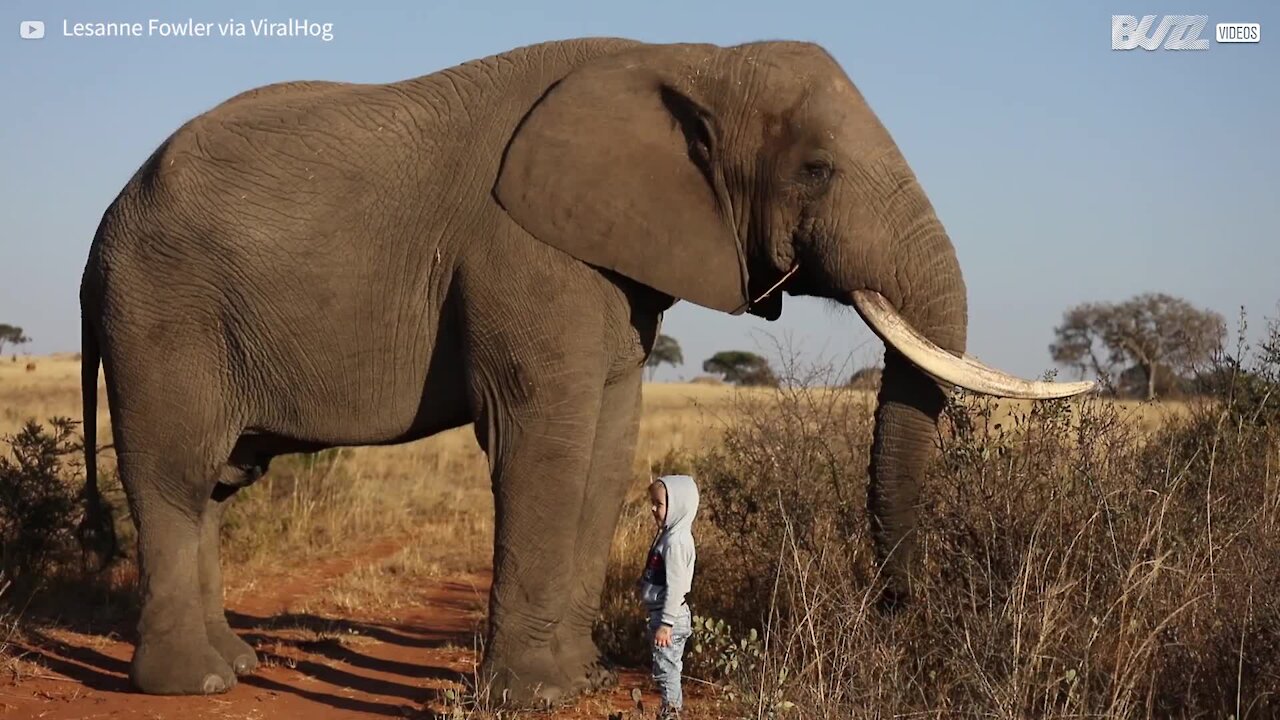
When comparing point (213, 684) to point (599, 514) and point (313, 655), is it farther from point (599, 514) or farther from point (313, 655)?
point (599, 514)

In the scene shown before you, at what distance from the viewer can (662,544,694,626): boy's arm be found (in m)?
6.25

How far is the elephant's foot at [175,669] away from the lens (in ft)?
25.2

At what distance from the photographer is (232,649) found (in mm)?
8344

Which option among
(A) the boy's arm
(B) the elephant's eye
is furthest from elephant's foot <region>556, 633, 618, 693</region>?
(B) the elephant's eye

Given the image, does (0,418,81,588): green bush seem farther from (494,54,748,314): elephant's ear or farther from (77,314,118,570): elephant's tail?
(494,54,748,314): elephant's ear

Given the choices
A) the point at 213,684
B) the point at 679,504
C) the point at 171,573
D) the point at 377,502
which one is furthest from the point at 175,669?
the point at 377,502

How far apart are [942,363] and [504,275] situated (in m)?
2.10

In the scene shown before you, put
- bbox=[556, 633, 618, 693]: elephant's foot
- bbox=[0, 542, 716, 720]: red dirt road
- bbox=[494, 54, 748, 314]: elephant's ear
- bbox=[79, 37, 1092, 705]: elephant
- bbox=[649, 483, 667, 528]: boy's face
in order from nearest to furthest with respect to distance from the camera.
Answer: bbox=[649, 483, 667, 528]: boy's face, bbox=[79, 37, 1092, 705]: elephant, bbox=[494, 54, 748, 314]: elephant's ear, bbox=[0, 542, 716, 720]: red dirt road, bbox=[556, 633, 618, 693]: elephant's foot

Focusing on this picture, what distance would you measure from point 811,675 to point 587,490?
7.39ft

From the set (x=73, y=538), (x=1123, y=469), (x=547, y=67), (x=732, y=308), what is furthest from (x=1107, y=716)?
(x=73, y=538)

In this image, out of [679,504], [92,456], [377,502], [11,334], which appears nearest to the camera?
[679,504]

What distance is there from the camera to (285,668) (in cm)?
845

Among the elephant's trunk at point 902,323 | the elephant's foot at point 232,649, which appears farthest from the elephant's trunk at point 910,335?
the elephant's foot at point 232,649

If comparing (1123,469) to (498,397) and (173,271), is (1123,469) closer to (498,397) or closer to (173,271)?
(498,397)
